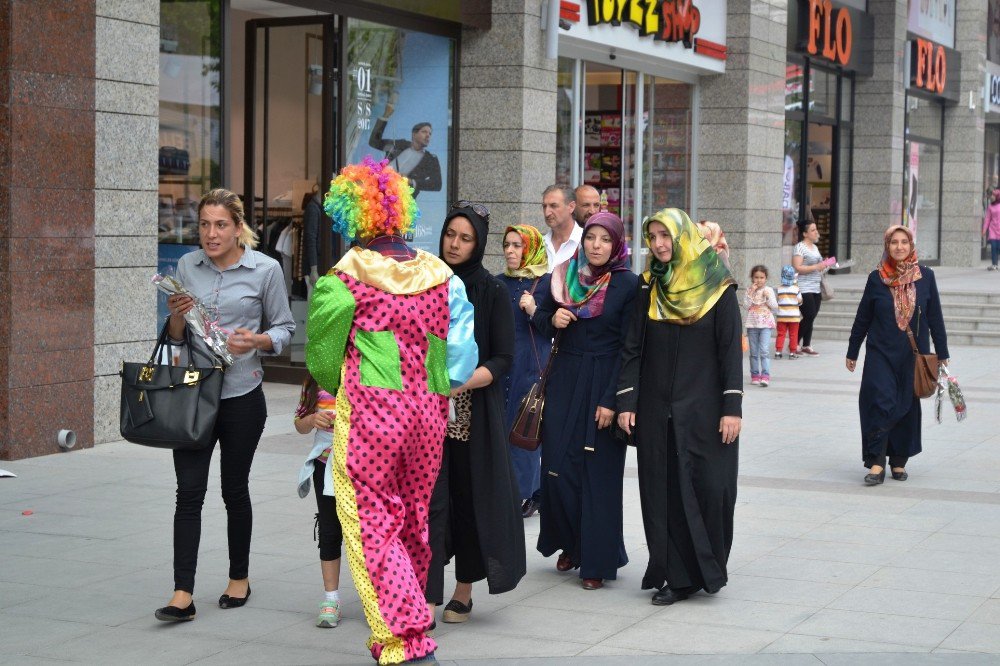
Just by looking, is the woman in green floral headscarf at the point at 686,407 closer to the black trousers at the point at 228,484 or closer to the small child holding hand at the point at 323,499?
the small child holding hand at the point at 323,499

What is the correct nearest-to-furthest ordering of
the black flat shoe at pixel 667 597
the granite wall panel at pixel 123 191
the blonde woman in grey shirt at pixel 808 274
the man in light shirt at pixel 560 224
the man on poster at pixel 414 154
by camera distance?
the black flat shoe at pixel 667 597, the man in light shirt at pixel 560 224, the granite wall panel at pixel 123 191, the man on poster at pixel 414 154, the blonde woman in grey shirt at pixel 808 274

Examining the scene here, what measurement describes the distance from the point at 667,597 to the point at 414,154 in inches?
357

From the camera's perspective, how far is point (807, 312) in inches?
747

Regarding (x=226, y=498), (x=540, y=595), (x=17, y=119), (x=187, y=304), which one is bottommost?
(x=540, y=595)

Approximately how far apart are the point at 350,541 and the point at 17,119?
545 cm

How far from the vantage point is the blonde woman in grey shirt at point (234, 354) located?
604 centimetres

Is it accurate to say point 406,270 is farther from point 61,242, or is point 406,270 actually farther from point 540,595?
point 61,242

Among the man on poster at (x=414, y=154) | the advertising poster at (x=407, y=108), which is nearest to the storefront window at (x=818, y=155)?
the advertising poster at (x=407, y=108)

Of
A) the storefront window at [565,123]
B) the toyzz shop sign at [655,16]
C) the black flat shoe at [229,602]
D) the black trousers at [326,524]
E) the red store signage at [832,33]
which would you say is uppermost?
the red store signage at [832,33]

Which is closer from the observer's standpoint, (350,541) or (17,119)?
(350,541)

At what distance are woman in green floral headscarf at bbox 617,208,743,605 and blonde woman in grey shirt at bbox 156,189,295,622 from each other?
161 centimetres

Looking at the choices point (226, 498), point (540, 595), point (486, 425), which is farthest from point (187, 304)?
point (540, 595)

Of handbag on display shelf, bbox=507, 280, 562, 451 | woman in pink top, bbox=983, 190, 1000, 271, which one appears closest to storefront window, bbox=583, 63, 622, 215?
handbag on display shelf, bbox=507, 280, 562, 451

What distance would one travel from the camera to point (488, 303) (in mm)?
6020
